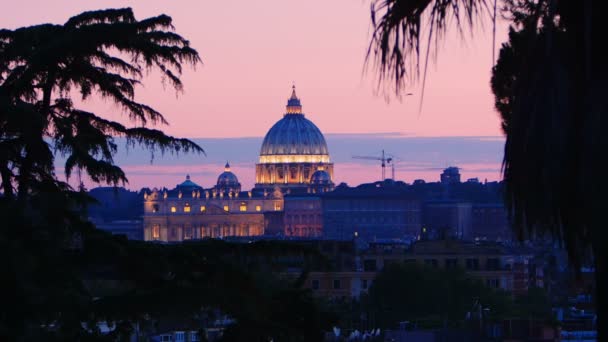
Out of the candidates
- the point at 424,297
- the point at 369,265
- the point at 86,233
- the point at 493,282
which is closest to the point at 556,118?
the point at 86,233

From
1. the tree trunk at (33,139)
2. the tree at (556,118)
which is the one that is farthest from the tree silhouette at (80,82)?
the tree at (556,118)

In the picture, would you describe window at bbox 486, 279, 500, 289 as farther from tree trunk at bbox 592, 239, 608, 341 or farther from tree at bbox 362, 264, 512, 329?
tree trunk at bbox 592, 239, 608, 341

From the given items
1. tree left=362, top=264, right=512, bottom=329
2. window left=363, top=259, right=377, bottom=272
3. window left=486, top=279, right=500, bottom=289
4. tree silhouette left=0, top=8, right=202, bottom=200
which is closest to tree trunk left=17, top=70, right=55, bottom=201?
tree silhouette left=0, top=8, right=202, bottom=200

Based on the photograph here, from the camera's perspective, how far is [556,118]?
14.6 ft

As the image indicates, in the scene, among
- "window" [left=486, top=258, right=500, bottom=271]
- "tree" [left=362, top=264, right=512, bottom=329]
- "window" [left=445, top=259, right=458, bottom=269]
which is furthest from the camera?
"window" [left=486, top=258, right=500, bottom=271]

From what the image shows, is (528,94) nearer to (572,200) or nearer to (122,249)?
(572,200)

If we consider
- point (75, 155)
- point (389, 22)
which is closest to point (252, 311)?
point (75, 155)

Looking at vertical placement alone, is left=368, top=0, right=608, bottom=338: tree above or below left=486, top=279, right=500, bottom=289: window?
above

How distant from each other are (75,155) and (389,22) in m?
3.50

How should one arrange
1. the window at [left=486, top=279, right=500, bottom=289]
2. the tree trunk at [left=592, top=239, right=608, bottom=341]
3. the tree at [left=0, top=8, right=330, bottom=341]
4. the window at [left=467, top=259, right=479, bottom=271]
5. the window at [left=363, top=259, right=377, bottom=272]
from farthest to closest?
the window at [left=467, top=259, right=479, bottom=271] → the window at [left=363, top=259, right=377, bottom=272] → the window at [left=486, top=279, right=500, bottom=289] → the tree at [left=0, top=8, right=330, bottom=341] → the tree trunk at [left=592, top=239, right=608, bottom=341]

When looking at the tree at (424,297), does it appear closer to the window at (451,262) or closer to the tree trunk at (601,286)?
the window at (451,262)

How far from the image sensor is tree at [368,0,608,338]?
438 cm

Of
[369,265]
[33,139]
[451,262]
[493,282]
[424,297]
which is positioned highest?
[33,139]

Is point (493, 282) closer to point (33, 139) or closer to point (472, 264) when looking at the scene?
point (472, 264)
